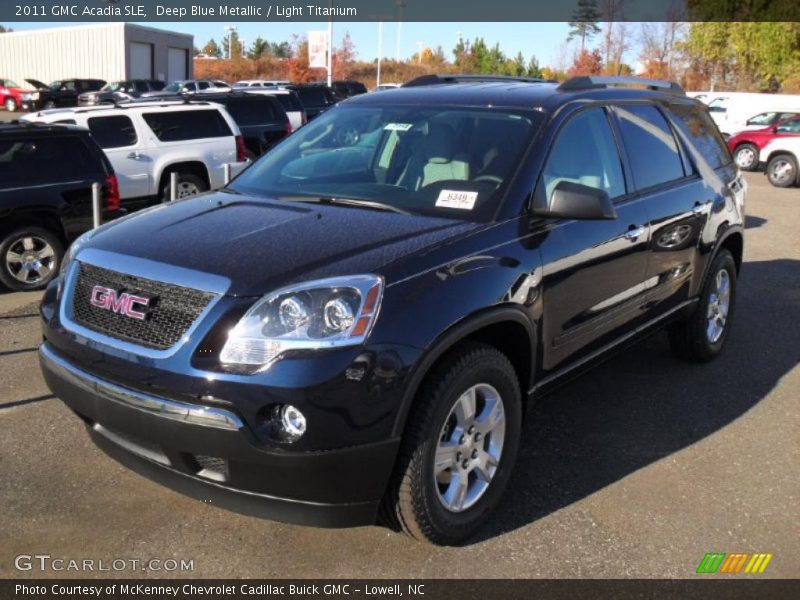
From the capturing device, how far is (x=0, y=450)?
13.7 ft

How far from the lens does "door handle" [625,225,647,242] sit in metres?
4.38

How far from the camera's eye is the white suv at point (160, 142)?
431 inches

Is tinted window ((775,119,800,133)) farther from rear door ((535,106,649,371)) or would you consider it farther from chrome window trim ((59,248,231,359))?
chrome window trim ((59,248,231,359))

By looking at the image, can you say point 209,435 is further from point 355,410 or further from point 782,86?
point 782,86

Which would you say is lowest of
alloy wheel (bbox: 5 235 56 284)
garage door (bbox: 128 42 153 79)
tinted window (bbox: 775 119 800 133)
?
alloy wheel (bbox: 5 235 56 284)

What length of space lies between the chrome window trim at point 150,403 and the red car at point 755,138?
20287 mm

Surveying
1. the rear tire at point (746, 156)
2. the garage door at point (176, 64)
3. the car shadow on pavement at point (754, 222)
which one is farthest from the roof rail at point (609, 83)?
the garage door at point (176, 64)

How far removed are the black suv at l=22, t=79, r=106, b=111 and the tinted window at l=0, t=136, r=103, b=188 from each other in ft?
91.1

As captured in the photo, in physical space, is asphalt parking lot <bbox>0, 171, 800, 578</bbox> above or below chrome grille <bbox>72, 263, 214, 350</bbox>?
below

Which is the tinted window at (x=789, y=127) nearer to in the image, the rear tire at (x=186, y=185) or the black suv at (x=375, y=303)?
the rear tire at (x=186, y=185)

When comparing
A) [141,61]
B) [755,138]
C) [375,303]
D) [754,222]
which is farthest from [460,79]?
[141,61]

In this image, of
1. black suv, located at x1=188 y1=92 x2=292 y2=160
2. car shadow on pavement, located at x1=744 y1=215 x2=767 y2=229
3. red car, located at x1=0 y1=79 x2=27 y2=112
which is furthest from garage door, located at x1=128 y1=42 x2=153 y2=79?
car shadow on pavement, located at x1=744 y1=215 x2=767 y2=229

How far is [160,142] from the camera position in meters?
11.4

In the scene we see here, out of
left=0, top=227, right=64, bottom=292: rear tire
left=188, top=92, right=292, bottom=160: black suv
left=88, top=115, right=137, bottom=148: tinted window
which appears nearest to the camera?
left=0, top=227, right=64, bottom=292: rear tire
